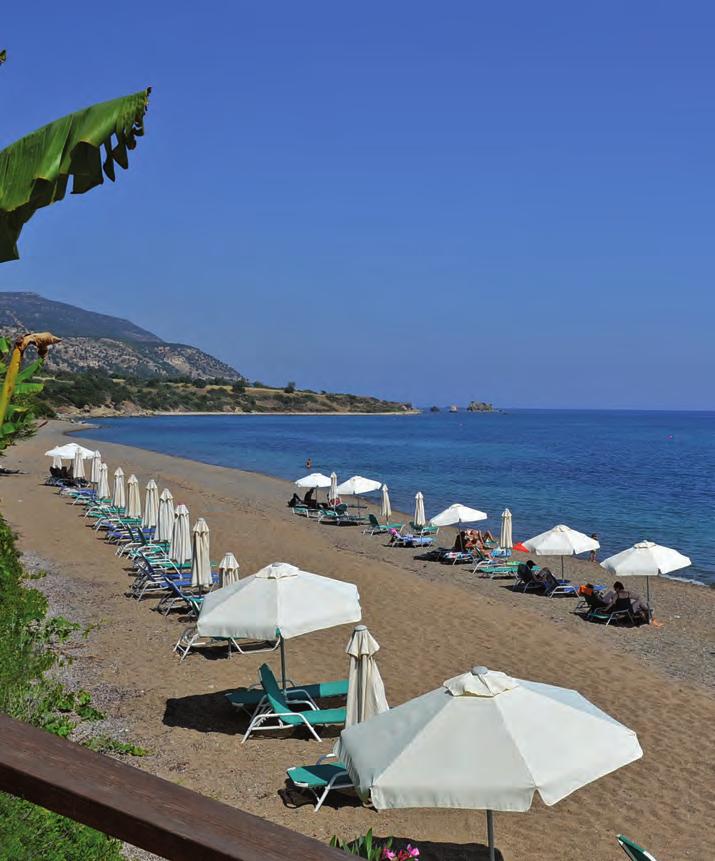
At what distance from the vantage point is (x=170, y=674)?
10.1 metres

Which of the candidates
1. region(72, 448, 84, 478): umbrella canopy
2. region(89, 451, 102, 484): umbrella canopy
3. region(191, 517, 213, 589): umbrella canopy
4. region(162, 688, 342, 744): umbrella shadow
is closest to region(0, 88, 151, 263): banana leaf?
region(162, 688, 342, 744): umbrella shadow

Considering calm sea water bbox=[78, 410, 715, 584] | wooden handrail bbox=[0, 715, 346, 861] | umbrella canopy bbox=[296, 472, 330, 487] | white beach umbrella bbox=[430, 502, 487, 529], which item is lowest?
calm sea water bbox=[78, 410, 715, 584]

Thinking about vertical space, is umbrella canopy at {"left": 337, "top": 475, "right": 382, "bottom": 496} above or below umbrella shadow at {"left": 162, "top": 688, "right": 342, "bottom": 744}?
above

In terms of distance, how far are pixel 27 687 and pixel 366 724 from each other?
2.96 metres

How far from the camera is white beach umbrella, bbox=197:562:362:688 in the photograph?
8.06 metres

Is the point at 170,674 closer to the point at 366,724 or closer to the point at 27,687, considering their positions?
the point at 27,687

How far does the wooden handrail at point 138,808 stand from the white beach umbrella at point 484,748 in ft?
13.1

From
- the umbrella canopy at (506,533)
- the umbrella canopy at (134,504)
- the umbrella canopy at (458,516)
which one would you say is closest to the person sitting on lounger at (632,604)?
the umbrella canopy at (506,533)

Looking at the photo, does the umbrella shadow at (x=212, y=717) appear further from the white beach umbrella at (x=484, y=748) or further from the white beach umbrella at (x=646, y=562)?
the white beach umbrella at (x=646, y=562)

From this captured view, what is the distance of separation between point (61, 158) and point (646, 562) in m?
13.8

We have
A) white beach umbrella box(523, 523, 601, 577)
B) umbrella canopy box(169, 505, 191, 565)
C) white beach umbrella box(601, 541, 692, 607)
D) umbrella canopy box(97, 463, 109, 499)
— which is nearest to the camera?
white beach umbrella box(601, 541, 692, 607)

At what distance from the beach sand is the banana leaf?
5.22 metres

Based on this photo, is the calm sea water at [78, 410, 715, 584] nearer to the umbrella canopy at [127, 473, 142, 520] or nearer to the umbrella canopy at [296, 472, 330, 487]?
the umbrella canopy at [296, 472, 330, 487]

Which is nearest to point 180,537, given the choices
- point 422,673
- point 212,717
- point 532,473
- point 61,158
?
point 422,673
